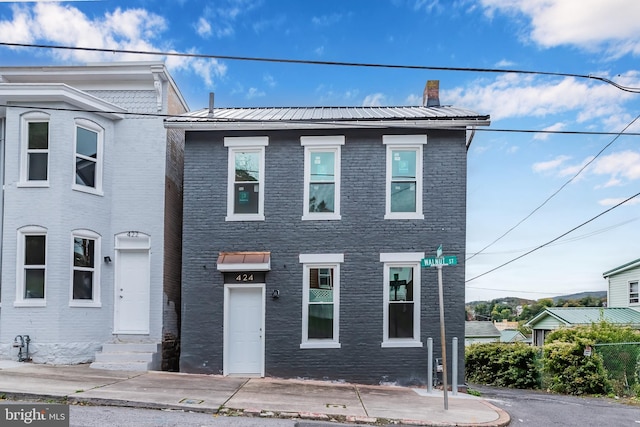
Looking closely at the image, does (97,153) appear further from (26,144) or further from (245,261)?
(245,261)

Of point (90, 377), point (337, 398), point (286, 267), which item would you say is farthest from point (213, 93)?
point (337, 398)

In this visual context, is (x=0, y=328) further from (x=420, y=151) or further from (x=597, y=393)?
(x=597, y=393)

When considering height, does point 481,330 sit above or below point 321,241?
below

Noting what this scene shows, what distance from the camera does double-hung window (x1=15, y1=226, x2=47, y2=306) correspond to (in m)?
12.4

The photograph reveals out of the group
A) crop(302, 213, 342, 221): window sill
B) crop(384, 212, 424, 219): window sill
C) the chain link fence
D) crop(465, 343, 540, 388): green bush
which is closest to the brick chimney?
crop(384, 212, 424, 219): window sill

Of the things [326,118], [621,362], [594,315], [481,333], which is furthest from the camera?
[481,333]

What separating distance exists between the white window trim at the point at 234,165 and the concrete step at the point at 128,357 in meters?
3.70

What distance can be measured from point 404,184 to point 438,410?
17.4 ft

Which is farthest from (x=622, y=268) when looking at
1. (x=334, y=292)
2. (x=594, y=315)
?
(x=334, y=292)

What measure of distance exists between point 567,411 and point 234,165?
899 centimetres

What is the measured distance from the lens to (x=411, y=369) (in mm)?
12180

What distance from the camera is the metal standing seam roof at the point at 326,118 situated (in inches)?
485

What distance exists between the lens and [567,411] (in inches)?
420

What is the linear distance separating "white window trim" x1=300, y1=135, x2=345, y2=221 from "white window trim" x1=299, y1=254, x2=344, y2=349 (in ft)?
3.17
